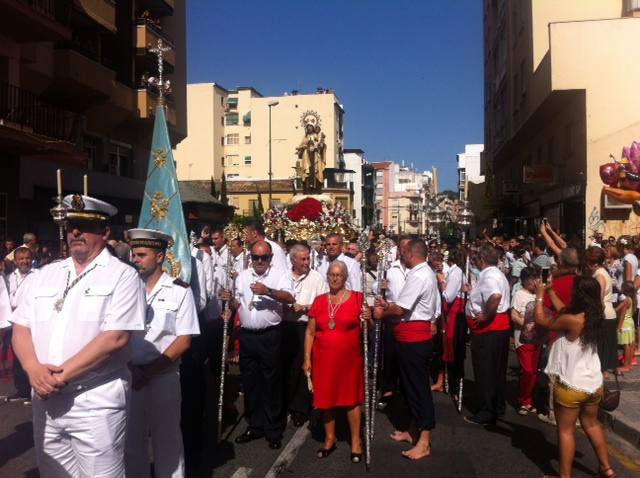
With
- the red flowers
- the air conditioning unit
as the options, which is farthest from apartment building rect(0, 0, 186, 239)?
the air conditioning unit

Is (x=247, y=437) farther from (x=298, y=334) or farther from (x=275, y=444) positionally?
(x=298, y=334)

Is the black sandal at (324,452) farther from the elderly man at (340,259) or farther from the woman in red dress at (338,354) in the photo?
the elderly man at (340,259)

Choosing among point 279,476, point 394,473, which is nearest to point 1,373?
point 279,476

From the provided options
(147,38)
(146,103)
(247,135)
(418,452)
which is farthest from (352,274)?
(247,135)

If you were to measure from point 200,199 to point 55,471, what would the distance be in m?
32.4

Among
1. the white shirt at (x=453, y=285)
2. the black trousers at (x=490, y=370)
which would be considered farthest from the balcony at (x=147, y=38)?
the black trousers at (x=490, y=370)

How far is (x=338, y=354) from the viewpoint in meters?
6.28

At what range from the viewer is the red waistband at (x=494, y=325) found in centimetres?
764

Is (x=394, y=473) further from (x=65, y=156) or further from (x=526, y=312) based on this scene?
(x=65, y=156)

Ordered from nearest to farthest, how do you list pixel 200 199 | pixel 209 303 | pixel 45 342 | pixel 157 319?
pixel 45 342 < pixel 157 319 < pixel 209 303 < pixel 200 199

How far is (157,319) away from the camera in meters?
4.84

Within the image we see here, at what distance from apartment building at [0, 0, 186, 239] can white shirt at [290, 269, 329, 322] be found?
4.87 metres

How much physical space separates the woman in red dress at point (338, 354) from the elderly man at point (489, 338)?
1.79 meters

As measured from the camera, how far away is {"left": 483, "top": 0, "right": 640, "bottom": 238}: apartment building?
782 inches
